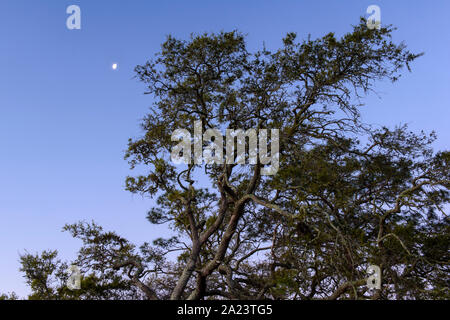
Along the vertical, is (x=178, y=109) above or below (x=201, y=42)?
below

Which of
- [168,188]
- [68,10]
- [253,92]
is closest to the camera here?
[68,10]

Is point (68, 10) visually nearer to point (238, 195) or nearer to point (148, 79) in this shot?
point (148, 79)

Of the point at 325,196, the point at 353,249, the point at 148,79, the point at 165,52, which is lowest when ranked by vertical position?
the point at 353,249

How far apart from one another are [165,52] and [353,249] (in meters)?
5.37

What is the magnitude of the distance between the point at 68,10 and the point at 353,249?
21.0 ft

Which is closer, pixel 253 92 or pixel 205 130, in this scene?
pixel 253 92

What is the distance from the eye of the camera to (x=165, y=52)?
826 cm

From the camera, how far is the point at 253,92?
7.85 m
